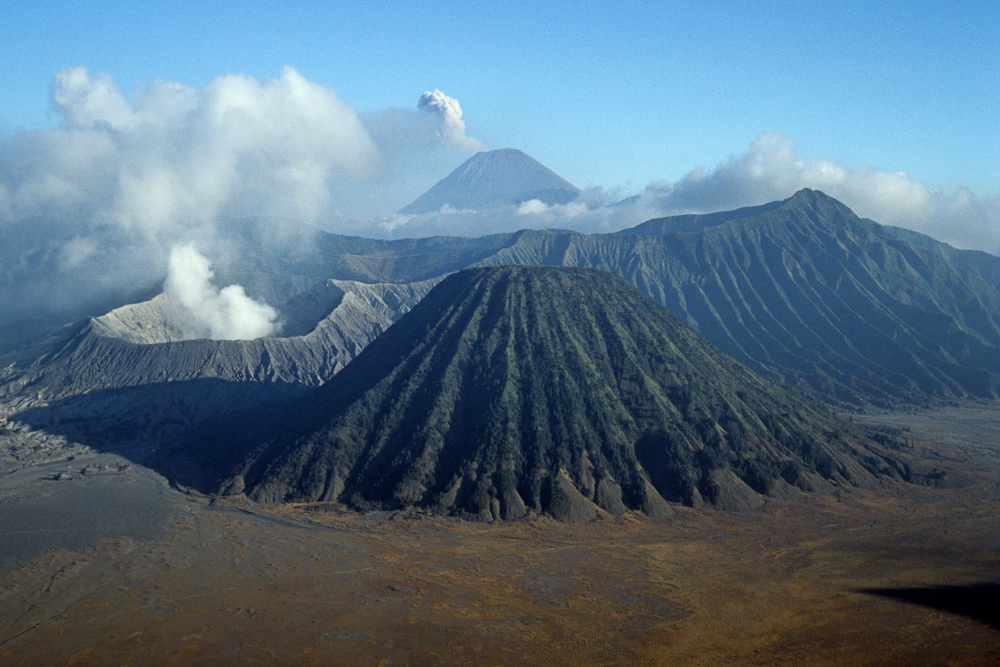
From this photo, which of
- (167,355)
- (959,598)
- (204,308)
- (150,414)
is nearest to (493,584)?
(959,598)

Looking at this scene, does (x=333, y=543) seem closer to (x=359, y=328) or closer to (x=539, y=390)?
(x=539, y=390)

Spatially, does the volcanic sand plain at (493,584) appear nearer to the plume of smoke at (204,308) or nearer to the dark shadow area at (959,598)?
the dark shadow area at (959,598)

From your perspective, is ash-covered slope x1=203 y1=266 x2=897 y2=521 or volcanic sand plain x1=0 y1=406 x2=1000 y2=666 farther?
ash-covered slope x1=203 y1=266 x2=897 y2=521

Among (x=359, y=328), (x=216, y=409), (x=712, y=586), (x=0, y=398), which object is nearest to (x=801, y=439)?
(x=712, y=586)

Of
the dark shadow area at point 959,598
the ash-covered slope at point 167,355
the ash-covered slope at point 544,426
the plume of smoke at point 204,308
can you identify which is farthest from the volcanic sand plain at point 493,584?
the plume of smoke at point 204,308

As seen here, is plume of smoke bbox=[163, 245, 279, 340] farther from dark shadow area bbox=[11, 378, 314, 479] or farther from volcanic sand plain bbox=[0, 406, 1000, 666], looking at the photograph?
volcanic sand plain bbox=[0, 406, 1000, 666]

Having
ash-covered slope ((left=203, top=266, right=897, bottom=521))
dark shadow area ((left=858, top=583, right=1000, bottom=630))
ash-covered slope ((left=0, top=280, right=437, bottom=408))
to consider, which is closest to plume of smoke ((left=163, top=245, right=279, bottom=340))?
ash-covered slope ((left=0, top=280, right=437, bottom=408))
